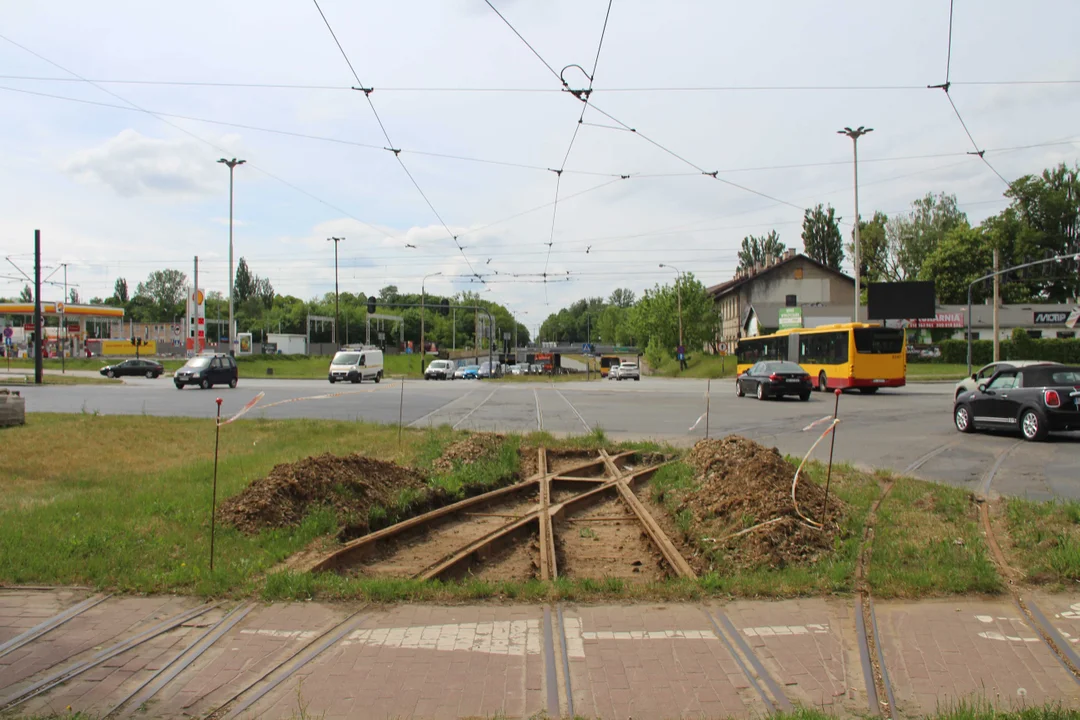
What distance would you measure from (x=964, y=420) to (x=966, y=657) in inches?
565

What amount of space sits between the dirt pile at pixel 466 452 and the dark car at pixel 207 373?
2559 cm

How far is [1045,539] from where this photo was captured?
691 centimetres

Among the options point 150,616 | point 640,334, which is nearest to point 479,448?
point 150,616

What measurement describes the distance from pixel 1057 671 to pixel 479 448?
9458 millimetres

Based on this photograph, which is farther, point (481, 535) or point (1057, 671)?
point (481, 535)

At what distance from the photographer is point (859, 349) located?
109ft

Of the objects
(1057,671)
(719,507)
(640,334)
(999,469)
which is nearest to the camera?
(1057,671)

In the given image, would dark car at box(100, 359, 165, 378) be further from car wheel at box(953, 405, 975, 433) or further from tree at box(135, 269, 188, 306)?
tree at box(135, 269, 188, 306)

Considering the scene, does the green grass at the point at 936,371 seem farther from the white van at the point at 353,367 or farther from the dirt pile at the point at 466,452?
the dirt pile at the point at 466,452

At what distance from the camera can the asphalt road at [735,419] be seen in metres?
12.1

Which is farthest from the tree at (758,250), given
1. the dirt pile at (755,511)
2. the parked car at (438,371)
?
the dirt pile at (755,511)

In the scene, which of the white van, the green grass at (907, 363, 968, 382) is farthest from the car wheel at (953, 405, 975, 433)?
the white van

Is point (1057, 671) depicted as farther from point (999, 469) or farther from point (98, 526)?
point (999, 469)

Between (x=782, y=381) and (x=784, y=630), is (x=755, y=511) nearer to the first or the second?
(x=784, y=630)
